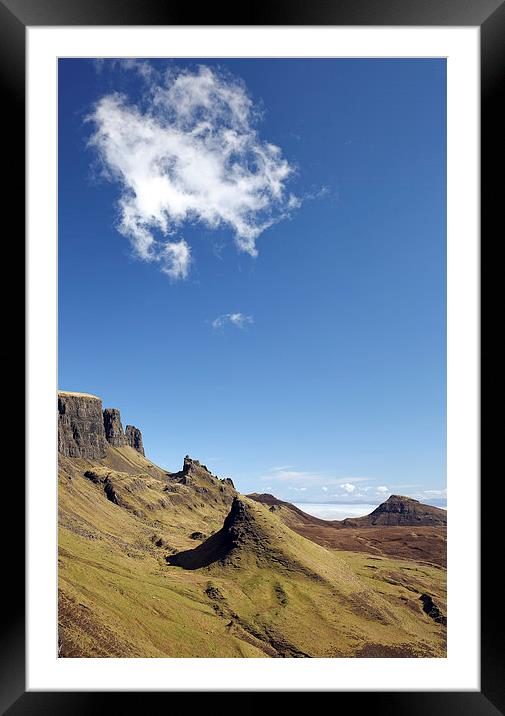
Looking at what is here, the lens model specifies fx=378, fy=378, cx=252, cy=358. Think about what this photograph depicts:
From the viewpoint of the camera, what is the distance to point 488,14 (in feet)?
5.89

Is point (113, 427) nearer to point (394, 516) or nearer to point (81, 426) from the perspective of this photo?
point (81, 426)

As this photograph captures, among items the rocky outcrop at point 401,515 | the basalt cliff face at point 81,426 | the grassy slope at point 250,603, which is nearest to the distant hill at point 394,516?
the rocky outcrop at point 401,515

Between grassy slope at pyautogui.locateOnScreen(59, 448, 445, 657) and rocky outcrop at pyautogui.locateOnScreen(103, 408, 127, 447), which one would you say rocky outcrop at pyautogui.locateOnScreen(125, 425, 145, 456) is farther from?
grassy slope at pyautogui.locateOnScreen(59, 448, 445, 657)

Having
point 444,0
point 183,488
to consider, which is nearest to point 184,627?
point 444,0

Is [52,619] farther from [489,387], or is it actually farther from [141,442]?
[141,442]


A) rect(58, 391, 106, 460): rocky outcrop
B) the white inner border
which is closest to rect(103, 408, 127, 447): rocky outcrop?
rect(58, 391, 106, 460): rocky outcrop

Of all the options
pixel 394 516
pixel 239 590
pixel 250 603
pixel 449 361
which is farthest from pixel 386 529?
pixel 449 361

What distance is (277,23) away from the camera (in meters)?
1.78

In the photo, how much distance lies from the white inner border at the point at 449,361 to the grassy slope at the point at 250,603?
6.17 metres

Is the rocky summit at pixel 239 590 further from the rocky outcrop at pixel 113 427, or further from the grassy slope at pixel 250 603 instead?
the rocky outcrop at pixel 113 427

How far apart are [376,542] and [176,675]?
24.1m

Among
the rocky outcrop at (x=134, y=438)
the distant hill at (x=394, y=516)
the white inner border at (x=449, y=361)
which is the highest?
the white inner border at (x=449, y=361)

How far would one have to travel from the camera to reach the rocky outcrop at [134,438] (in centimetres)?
4191

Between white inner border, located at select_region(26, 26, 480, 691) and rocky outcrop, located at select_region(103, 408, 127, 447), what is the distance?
4054 cm
